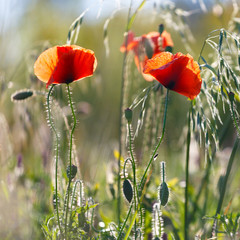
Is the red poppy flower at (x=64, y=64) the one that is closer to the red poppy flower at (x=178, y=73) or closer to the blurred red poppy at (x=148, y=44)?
the red poppy flower at (x=178, y=73)

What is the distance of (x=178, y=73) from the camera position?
3.74 ft

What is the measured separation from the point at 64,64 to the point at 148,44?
17.3 inches

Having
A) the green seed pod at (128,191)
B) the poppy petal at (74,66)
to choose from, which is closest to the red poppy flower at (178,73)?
the poppy petal at (74,66)

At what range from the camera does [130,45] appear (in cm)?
168

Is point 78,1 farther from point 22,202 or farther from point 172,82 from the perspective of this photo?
point 172,82

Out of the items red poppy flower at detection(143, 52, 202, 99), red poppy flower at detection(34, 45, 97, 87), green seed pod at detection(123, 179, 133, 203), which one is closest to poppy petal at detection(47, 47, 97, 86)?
red poppy flower at detection(34, 45, 97, 87)

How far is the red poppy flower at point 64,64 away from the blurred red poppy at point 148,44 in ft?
1.18

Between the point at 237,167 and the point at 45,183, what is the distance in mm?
1187

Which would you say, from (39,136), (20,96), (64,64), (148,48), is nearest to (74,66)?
(64,64)

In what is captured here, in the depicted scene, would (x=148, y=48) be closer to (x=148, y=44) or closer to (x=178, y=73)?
(x=148, y=44)

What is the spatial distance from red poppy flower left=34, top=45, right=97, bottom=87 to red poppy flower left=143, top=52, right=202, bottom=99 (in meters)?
0.16

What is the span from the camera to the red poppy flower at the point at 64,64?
1.16 m

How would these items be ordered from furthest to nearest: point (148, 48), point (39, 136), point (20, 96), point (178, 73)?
point (39, 136) → point (148, 48) → point (20, 96) → point (178, 73)

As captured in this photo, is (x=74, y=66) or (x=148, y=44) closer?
(x=74, y=66)
